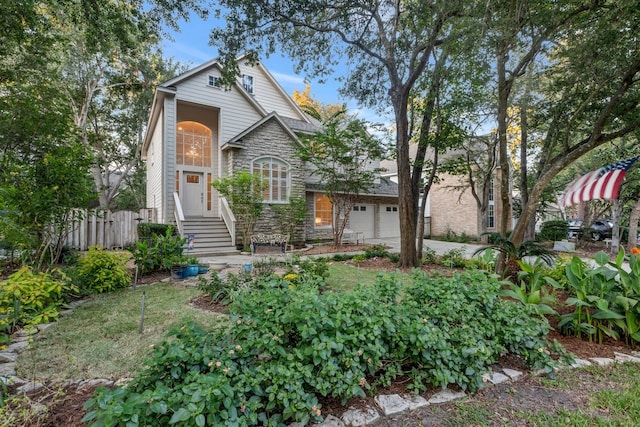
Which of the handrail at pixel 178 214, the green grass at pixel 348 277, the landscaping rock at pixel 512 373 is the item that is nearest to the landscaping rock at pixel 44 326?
the green grass at pixel 348 277

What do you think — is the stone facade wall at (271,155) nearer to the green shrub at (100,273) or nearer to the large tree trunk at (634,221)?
the green shrub at (100,273)

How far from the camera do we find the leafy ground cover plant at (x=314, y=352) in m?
1.52

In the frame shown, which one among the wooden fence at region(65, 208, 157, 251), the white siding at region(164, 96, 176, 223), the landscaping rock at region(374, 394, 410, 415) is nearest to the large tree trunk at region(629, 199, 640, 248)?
the landscaping rock at region(374, 394, 410, 415)

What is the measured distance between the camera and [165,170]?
35.7ft

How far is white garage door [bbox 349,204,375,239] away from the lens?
15953 mm

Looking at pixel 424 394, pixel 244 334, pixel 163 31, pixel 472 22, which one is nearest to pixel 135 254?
pixel 163 31

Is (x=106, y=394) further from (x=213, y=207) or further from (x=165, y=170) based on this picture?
(x=213, y=207)

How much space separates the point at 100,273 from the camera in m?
5.19

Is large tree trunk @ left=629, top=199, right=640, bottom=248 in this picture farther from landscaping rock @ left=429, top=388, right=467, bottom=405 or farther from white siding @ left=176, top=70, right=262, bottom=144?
white siding @ left=176, top=70, right=262, bottom=144

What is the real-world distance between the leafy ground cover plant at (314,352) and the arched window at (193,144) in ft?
39.5

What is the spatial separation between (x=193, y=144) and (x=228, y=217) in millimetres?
4259

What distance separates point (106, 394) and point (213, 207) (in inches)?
475

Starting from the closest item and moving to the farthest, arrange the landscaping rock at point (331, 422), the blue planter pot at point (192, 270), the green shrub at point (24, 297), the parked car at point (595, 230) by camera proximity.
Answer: the landscaping rock at point (331, 422), the green shrub at point (24, 297), the blue planter pot at point (192, 270), the parked car at point (595, 230)

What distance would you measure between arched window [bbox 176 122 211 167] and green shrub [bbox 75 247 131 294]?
311 inches
